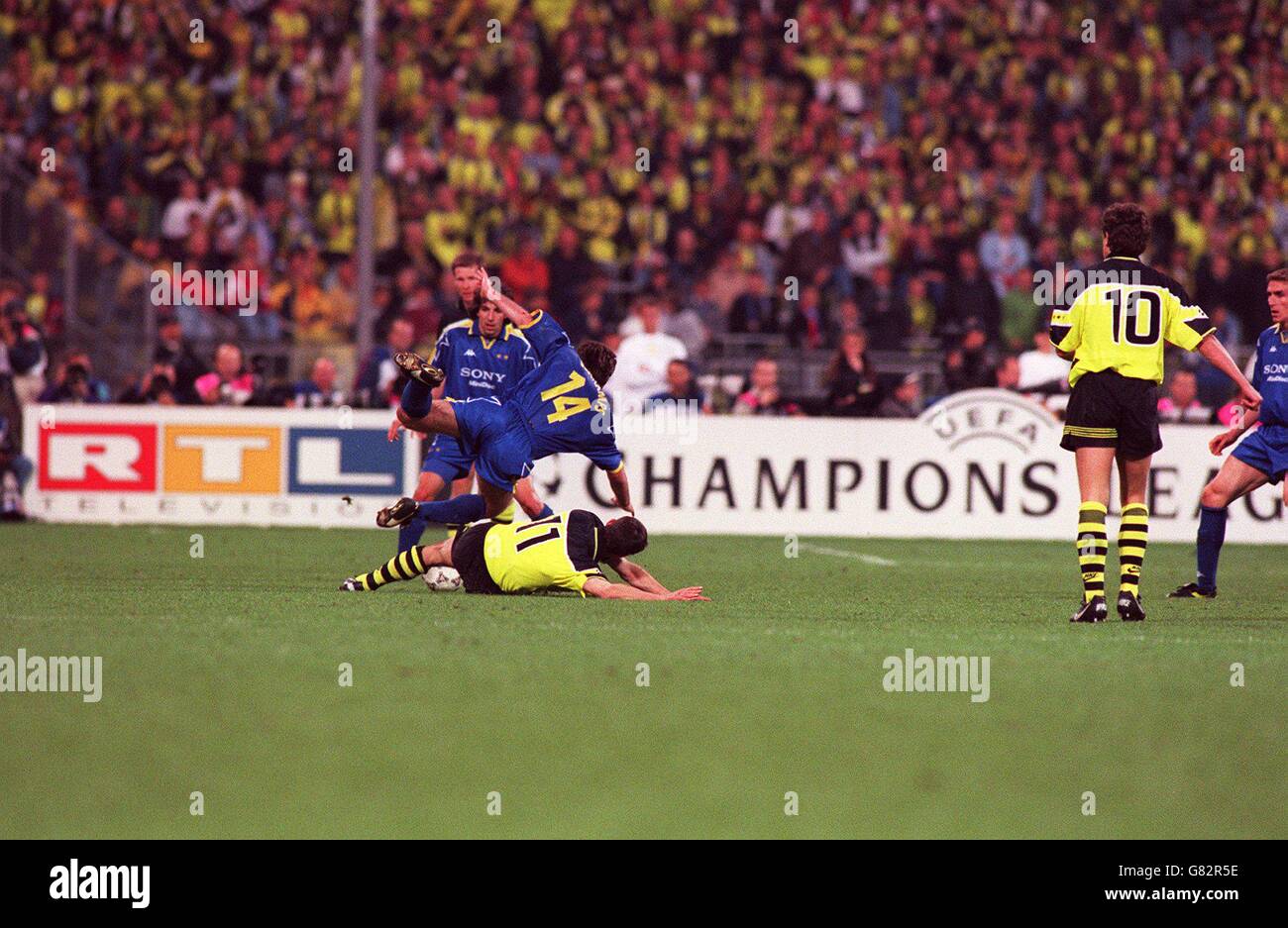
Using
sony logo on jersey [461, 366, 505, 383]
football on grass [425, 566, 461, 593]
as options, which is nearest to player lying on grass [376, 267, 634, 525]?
football on grass [425, 566, 461, 593]

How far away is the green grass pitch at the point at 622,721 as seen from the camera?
532cm

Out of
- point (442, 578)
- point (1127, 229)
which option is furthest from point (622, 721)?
point (442, 578)

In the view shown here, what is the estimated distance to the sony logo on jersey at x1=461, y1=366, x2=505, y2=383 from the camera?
41.5ft

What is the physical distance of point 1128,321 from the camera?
973cm

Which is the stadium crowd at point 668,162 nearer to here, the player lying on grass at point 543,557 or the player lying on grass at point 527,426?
the player lying on grass at point 527,426

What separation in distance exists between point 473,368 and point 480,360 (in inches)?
3.0

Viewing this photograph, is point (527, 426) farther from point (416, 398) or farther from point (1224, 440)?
point (1224, 440)

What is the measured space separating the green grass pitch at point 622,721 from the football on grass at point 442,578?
0.55ft

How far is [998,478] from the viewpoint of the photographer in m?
17.8

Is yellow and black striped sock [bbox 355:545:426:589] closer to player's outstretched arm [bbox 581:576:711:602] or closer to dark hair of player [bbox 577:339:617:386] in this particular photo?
player's outstretched arm [bbox 581:576:711:602]

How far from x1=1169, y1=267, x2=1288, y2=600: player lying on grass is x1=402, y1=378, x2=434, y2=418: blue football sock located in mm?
4783

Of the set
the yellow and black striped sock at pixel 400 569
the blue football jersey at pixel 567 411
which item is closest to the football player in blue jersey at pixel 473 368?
the blue football jersey at pixel 567 411

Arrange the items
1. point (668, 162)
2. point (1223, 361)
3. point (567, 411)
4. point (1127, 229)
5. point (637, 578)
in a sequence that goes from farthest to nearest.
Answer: point (668, 162), point (567, 411), point (637, 578), point (1223, 361), point (1127, 229)
